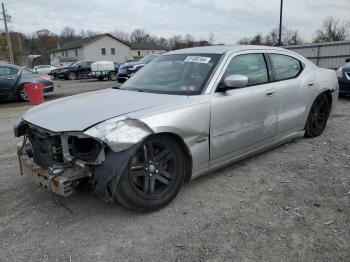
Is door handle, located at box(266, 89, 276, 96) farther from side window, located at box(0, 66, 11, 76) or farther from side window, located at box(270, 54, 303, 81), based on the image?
side window, located at box(0, 66, 11, 76)

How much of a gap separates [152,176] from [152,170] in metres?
0.06

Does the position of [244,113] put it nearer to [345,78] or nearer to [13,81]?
[345,78]

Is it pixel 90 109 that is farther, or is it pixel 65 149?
pixel 90 109

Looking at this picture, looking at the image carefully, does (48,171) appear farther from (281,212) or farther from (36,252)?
(281,212)

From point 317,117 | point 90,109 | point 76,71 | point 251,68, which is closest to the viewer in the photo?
point 90,109

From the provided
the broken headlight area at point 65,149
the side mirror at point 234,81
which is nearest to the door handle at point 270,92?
the side mirror at point 234,81

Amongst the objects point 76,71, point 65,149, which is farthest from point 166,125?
point 76,71

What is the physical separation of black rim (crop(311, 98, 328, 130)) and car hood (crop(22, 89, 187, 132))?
110 inches

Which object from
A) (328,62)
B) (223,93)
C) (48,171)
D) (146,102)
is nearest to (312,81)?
(223,93)

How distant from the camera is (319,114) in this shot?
540 centimetres

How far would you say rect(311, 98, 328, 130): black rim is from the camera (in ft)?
17.2

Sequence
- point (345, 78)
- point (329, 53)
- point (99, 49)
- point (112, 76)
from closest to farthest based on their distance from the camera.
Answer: point (345, 78), point (329, 53), point (112, 76), point (99, 49)

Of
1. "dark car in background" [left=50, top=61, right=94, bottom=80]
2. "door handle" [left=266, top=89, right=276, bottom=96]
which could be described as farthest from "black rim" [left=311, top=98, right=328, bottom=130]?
"dark car in background" [left=50, top=61, right=94, bottom=80]

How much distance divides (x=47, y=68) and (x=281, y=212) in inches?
1490
